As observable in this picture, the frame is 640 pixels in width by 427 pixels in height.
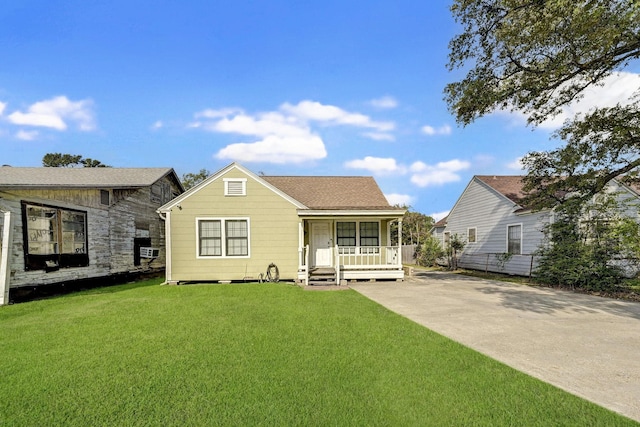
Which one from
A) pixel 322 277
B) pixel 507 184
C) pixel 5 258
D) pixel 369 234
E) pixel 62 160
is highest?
pixel 62 160

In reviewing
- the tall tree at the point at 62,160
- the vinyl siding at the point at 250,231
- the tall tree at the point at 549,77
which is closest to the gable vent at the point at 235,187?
Answer: the vinyl siding at the point at 250,231

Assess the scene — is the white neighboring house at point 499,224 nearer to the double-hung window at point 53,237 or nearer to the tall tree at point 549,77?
the tall tree at point 549,77

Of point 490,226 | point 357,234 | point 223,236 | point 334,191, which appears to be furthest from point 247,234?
point 490,226

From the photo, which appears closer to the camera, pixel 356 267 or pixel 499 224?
pixel 356 267

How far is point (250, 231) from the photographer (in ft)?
40.7

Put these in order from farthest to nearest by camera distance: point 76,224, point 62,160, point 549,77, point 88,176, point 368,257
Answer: point 62,160 < point 88,176 < point 368,257 < point 76,224 < point 549,77

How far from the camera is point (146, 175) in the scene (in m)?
16.1

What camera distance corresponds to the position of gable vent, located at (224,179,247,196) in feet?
40.8

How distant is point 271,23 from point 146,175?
9.53m

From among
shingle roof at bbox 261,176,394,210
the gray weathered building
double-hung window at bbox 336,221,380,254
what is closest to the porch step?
double-hung window at bbox 336,221,380,254

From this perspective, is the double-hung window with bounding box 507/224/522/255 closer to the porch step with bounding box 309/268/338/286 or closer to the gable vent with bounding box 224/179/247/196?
the porch step with bounding box 309/268/338/286

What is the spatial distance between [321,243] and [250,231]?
3018 mm

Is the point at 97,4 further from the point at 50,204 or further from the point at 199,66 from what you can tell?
the point at 50,204

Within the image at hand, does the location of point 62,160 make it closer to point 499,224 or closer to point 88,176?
point 88,176
